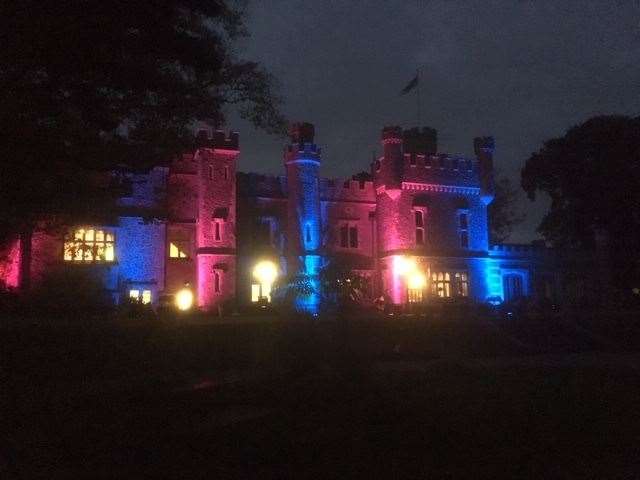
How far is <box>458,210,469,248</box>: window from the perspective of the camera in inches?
1377

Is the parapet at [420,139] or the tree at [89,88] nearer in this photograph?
the tree at [89,88]

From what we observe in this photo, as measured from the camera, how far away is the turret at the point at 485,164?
35844 mm

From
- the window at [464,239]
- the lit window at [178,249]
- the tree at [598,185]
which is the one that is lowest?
the lit window at [178,249]

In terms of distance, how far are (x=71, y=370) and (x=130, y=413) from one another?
5.99m

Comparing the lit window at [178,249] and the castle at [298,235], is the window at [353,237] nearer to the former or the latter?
the castle at [298,235]

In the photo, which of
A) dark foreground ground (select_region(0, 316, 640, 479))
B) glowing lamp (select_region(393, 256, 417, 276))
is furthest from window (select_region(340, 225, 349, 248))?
dark foreground ground (select_region(0, 316, 640, 479))

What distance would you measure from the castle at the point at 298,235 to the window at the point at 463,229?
50mm

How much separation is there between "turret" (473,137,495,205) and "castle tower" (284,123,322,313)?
29.1ft

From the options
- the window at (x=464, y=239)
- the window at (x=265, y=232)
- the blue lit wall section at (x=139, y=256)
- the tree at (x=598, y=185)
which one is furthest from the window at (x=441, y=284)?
the blue lit wall section at (x=139, y=256)

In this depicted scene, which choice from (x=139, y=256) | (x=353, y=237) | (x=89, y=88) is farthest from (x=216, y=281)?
(x=89, y=88)

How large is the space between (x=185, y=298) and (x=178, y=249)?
90.4 inches

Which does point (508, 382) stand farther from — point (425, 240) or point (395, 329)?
point (425, 240)

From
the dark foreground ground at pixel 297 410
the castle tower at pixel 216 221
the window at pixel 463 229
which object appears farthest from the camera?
the window at pixel 463 229

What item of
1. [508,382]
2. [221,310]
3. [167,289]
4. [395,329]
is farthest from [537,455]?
[167,289]
